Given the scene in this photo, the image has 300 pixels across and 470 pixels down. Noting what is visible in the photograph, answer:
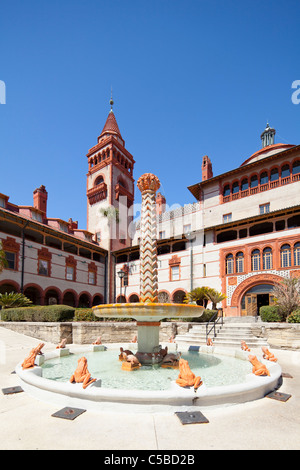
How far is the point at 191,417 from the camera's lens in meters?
3.80

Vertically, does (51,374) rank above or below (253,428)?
below

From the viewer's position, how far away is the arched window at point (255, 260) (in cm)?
2331

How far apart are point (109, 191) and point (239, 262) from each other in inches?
864

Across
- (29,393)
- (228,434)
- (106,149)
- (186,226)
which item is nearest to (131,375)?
(29,393)

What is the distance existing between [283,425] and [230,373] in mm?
3141

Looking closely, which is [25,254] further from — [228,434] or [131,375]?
[228,434]

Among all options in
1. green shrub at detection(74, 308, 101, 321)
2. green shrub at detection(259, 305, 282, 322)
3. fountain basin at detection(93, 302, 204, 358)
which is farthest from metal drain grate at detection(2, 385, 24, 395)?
green shrub at detection(259, 305, 282, 322)

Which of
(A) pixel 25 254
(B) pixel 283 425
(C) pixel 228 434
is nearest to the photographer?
(C) pixel 228 434

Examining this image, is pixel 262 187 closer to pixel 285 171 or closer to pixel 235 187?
pixel 285 171

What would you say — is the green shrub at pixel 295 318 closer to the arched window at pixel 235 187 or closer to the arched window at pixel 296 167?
the arched window at pixel 296 167

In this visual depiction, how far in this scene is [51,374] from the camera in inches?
253

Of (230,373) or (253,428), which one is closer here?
(253,428)

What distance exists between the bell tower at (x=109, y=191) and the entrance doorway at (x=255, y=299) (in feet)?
62.5
